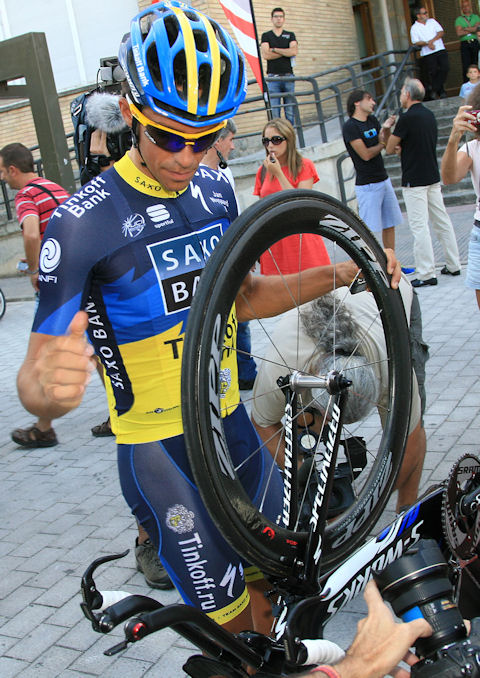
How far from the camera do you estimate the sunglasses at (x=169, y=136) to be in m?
2.00

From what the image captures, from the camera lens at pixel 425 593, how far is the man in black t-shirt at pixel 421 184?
667 cm

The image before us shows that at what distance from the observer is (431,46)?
15.7 metres

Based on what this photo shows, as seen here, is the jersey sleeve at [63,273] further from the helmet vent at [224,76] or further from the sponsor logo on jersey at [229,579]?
the sponsor logo on jersey at [229,579]

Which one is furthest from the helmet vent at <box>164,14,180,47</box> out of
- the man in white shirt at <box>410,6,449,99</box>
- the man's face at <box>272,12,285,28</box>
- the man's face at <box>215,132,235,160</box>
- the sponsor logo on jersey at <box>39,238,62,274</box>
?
the man in white shirt at <box>410,6,449,99</box>

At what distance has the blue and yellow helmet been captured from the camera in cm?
194

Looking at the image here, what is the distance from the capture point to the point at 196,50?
1998 millimetres

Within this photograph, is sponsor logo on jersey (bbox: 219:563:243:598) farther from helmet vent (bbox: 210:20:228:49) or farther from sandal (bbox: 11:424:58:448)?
sandal (bbox: 11:424:58:448)

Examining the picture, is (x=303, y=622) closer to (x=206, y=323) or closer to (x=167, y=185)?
(x=206, y=323)

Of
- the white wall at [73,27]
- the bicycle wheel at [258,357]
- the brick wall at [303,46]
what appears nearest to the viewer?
the bicycle wheel at [258,357]

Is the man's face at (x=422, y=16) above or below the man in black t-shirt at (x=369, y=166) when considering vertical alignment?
above

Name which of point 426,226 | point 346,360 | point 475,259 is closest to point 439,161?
point 426,226

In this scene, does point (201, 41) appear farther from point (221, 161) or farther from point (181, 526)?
point (221, 161)

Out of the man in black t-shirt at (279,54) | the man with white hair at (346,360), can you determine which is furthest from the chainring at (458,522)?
the man in black t-shirt at (279,54)

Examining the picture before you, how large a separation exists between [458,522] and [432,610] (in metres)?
0.74
